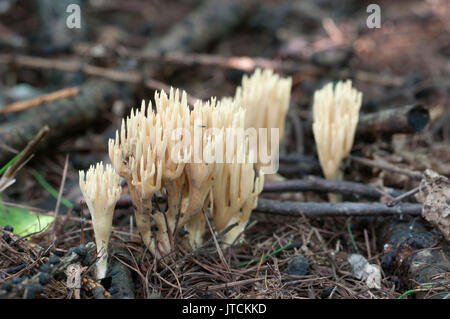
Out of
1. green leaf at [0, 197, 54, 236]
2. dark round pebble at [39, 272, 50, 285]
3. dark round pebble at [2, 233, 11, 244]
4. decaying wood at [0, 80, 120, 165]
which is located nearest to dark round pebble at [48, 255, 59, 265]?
dark round pebble at [39, 272, 50, 285]

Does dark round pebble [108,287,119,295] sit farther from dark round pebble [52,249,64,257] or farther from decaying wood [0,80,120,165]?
decaying wood [0,80,120,165]

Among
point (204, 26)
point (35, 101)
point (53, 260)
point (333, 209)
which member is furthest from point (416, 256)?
point (204, 26)

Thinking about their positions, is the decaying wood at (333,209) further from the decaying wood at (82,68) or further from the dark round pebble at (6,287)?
the decaying wood at (82,68)

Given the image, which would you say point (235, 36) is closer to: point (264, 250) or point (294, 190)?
point (294, 190)

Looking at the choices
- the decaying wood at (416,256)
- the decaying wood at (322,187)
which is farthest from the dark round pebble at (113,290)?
the decaying wood at (416,256)

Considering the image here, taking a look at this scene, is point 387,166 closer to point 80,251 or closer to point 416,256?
point 416,256
